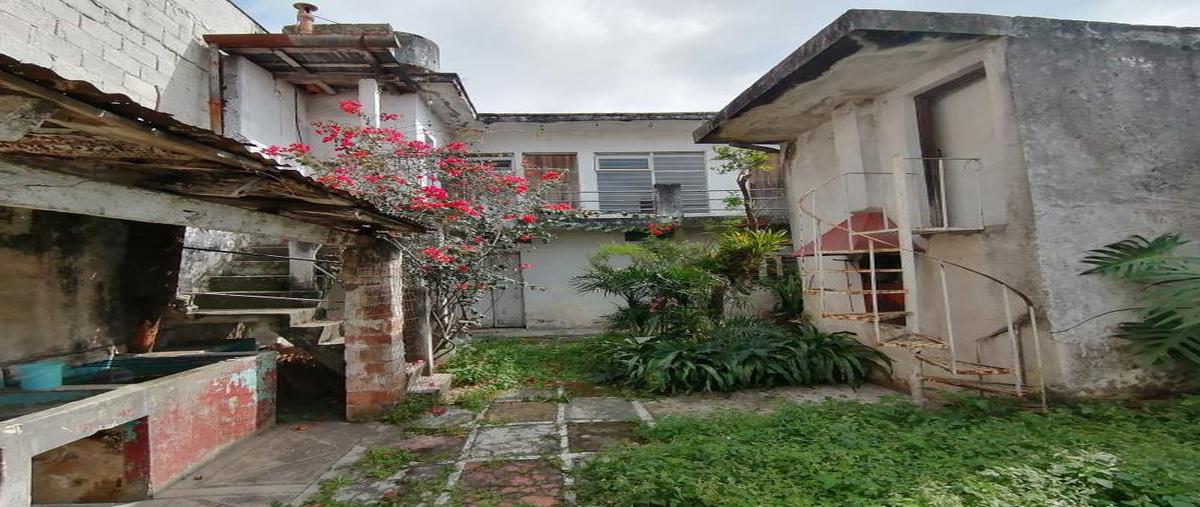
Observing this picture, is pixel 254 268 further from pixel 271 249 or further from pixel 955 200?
pixel 955 200

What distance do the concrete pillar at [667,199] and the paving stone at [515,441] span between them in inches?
331

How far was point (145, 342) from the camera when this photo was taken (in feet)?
18.4

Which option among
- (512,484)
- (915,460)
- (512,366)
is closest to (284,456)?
(512,484)

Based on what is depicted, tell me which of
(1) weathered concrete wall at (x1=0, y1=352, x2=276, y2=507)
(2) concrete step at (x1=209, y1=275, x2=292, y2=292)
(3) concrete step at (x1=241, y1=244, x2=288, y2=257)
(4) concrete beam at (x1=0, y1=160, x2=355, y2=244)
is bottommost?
(1) weathered concrete wall at (x1=0, y1=352, x2=276, y2=507)

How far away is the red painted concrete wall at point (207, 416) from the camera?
12.1 ft

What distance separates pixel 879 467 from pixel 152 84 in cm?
876

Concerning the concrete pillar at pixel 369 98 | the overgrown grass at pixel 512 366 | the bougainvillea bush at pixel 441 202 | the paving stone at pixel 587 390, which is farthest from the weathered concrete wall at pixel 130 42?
the paving stone at pixel 587 390

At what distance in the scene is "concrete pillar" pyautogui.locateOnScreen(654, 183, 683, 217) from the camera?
503 inches

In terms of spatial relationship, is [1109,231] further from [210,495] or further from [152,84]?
[152,84]

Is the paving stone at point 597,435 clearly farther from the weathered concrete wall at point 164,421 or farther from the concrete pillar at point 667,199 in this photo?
the concrete pillar at point 667,199

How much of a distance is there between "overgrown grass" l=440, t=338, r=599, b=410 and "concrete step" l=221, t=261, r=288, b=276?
2491 millimetres

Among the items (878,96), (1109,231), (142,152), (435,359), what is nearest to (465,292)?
(435,359)

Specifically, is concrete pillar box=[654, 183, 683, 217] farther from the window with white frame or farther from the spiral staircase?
the spiral staircase

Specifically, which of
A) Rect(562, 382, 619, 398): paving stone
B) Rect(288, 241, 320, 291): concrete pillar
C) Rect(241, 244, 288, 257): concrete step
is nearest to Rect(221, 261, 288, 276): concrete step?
Rect(288, 241, 320, 291): concrete pillar
